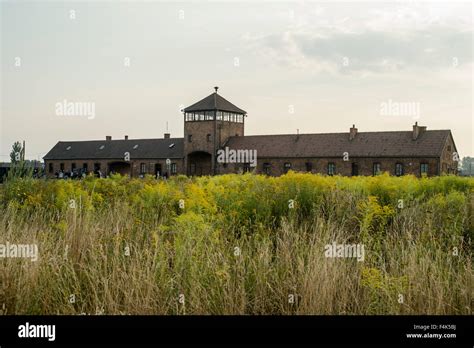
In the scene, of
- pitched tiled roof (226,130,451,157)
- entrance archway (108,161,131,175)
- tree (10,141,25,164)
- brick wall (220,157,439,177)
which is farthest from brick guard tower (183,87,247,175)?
tree (10,141,25,164)

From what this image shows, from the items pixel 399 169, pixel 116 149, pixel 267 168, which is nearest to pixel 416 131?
pixel 399 169

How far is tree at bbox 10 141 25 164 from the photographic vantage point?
10172 millimetres

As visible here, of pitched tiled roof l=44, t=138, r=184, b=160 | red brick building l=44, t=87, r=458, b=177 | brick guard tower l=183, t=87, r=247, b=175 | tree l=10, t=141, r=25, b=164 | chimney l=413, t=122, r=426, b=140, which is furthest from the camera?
pitched tiled roof l=44, t=138, r=184, b=160

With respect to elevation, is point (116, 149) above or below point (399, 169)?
above

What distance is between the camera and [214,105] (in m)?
50.3

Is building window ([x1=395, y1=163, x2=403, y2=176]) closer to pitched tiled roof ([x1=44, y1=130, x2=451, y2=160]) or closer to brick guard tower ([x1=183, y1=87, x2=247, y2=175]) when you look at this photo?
pitched tiled roof ([x1=44, y1=130, x2=451, y2=160])

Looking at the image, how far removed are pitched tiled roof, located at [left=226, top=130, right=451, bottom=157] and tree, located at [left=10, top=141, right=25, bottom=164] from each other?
37330 mm

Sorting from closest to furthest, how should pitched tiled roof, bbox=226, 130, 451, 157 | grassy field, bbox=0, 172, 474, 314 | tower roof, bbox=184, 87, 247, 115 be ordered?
grassy field, bbox=0, 172, 474, 314 < pitched tiled roof, bbox=226, 130, 451, 157 < tower roof, bbox=184, 87, 247, 115

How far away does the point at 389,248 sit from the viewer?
22.8ft

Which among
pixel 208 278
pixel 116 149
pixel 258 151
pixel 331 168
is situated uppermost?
pixel 116 149

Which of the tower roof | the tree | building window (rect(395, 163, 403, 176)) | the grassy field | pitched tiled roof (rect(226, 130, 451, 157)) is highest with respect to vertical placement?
the tower roof

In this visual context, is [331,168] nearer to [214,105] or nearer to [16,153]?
[214,105]
